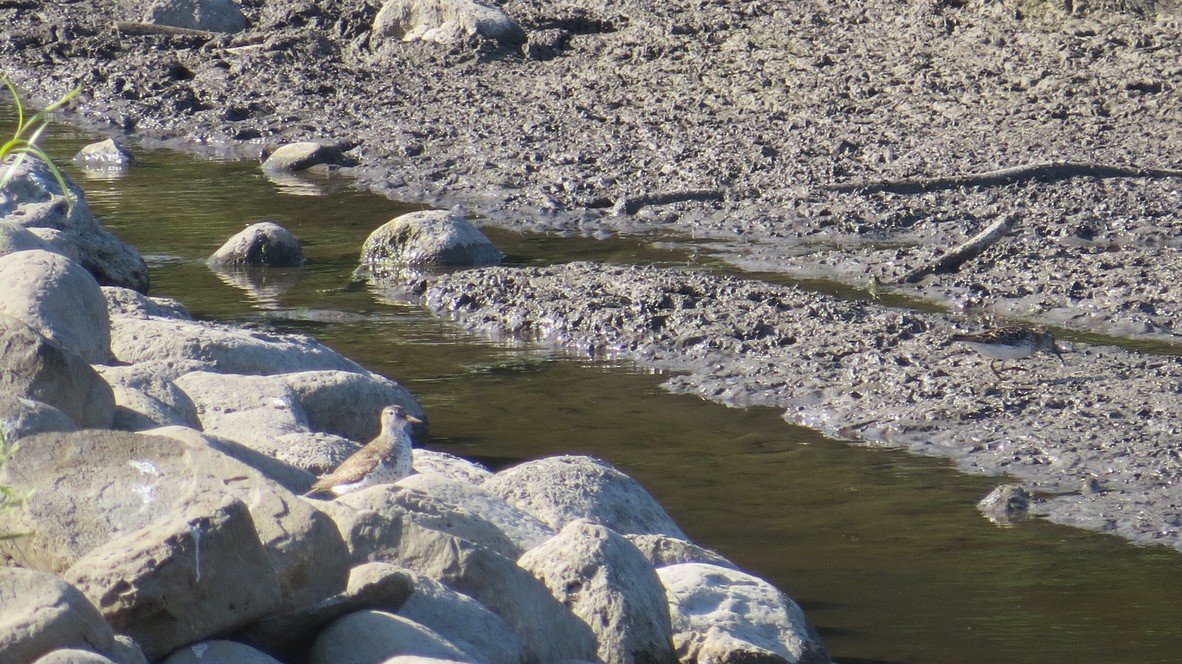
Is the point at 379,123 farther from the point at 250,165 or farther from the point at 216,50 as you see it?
the point at 216,50

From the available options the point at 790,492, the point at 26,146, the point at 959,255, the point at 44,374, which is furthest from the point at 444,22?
the point at 26,146

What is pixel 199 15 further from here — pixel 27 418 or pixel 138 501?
pixel 138 501

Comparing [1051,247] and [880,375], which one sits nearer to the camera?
[880,375]

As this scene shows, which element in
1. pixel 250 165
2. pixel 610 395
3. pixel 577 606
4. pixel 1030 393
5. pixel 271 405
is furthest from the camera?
pixel 250 165

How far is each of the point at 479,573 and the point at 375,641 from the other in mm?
553

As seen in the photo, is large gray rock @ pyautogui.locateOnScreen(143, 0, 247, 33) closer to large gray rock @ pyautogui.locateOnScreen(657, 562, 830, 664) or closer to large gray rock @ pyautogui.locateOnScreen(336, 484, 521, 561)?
large gray rock @ pyautogui.locateOnScreen(336, 484, 521, 561)

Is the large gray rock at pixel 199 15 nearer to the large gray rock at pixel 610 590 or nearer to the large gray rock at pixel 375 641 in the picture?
the large gray rock at pixel 610 590

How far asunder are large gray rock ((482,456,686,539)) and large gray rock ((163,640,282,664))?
65.1 inches

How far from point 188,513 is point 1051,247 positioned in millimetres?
7048

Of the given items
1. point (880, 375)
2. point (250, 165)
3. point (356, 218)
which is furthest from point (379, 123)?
point (880, 375)

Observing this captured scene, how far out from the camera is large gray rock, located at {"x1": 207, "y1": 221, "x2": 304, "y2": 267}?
35.7 feet

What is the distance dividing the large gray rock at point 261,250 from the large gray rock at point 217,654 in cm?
720

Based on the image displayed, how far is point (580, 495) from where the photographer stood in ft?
18.3

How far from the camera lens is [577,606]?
15.3 ft
